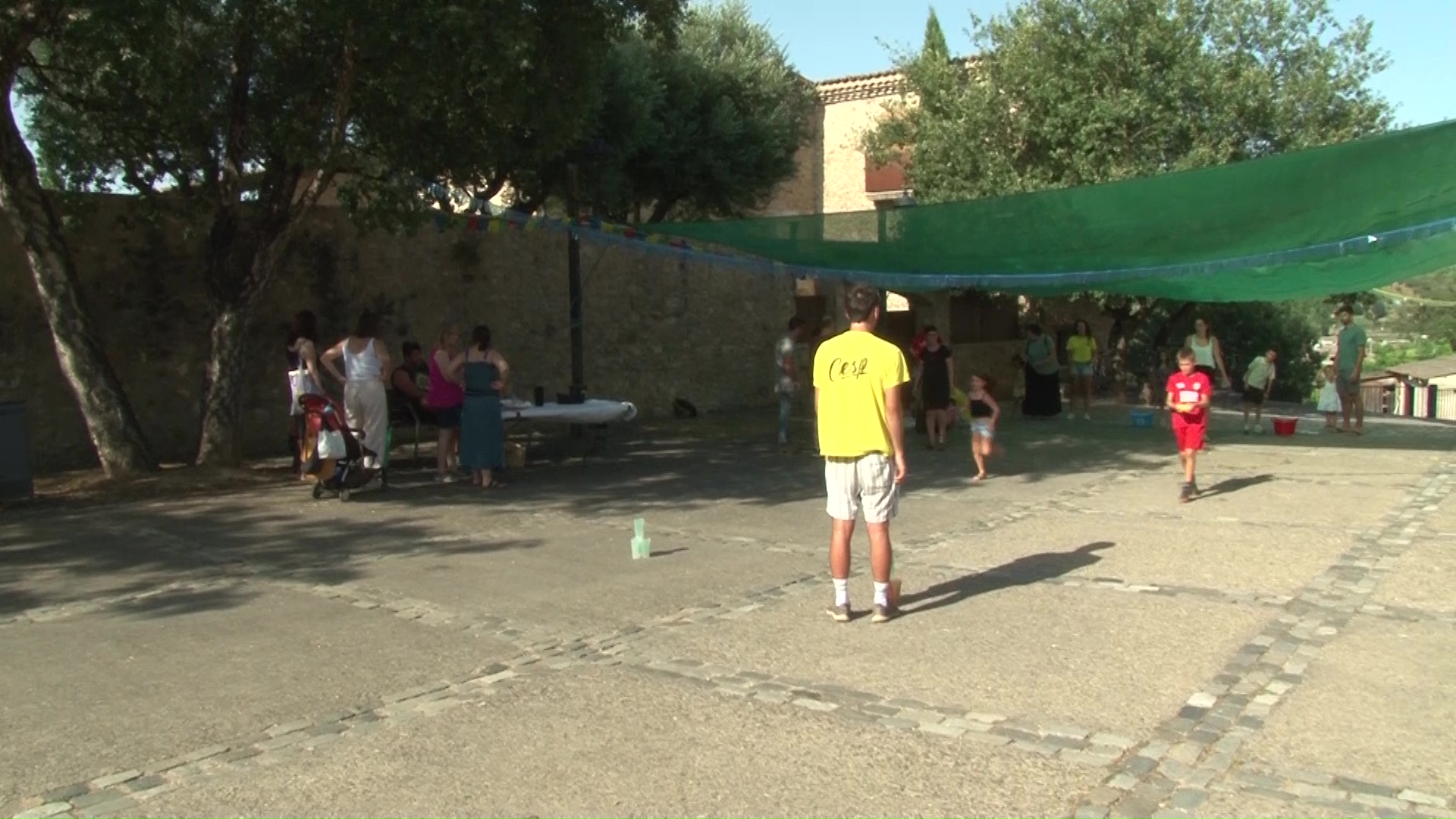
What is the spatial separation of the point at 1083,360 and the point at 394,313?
10.3 m

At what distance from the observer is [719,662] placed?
637cm

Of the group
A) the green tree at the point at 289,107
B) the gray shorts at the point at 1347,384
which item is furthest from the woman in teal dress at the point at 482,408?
the gray shorts at the point at 1347,384

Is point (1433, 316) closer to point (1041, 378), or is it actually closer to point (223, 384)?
point (1041, 378)

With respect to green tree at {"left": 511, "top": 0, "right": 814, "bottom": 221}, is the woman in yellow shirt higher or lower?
lower

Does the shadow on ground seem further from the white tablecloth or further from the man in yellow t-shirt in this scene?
the man in yellow t-shirt

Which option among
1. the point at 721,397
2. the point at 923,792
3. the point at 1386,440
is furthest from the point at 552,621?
the point at 721,397

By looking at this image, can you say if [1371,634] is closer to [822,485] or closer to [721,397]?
[822,485]

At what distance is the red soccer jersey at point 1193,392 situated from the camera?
11570 millimetres

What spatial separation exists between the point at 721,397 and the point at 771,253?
6.34 meters

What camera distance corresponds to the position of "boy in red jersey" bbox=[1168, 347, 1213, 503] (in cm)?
1148

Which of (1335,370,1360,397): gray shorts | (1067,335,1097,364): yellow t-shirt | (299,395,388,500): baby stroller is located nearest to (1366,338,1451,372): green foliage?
(1067,335,1097,364): yellow t-shirt

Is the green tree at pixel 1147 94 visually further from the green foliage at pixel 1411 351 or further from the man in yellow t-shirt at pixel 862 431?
the green foliage at pixel 1411 351

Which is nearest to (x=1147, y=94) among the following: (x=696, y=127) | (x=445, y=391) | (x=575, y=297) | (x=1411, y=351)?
(x=696, y=127)

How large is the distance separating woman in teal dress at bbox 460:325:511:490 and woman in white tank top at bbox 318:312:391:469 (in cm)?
78
